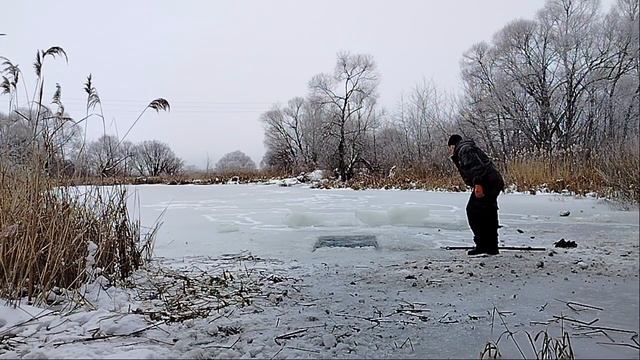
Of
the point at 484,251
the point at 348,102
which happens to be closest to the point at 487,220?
the point at 484,251

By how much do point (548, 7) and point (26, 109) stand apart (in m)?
2.83

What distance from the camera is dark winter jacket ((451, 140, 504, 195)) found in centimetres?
299

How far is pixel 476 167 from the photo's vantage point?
2.99 meters

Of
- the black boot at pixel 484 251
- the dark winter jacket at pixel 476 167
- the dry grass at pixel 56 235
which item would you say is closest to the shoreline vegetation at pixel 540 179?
the dry grass at pixel 56 235

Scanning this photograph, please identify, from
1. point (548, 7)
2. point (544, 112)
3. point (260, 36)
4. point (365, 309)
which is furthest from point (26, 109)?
point (260, 36)

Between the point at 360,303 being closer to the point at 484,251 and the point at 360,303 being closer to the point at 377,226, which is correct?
the point at 484,251

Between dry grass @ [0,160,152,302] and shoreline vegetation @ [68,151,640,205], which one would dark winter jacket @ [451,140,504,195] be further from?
dry grass @ [0,160,152,302]

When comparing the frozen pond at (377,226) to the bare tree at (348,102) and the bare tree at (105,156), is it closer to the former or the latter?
the bare tree at (105,156)

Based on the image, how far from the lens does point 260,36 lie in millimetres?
5801

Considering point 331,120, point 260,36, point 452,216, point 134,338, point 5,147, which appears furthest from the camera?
point 331,120

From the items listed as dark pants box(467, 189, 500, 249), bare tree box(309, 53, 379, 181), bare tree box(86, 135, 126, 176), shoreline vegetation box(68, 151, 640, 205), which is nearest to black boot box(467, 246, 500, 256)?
dark pants box(467, 189, 500, 249)

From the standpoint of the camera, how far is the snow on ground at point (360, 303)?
137 cm

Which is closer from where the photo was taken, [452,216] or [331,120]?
[452,216]

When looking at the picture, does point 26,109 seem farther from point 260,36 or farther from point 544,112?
point 260,36
